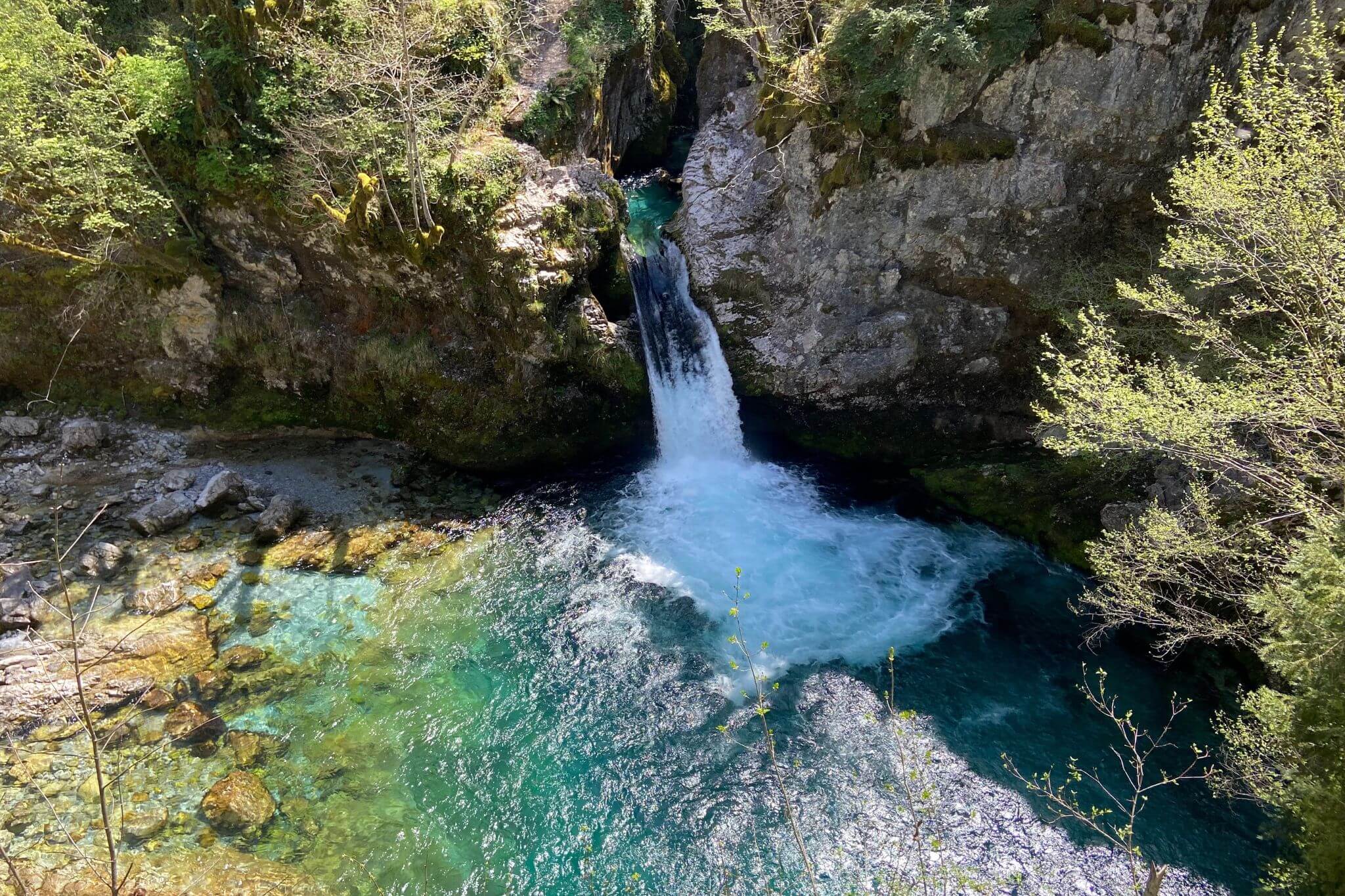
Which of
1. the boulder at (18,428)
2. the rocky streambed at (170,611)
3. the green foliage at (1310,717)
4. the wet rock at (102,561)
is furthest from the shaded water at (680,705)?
the boulder at (18,428)

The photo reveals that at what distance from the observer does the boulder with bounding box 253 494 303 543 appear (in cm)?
1293

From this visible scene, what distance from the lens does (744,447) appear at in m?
16.0

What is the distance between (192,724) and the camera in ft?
31.8

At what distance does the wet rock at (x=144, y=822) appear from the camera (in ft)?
27.1

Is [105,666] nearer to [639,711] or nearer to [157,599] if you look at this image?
[157,599]

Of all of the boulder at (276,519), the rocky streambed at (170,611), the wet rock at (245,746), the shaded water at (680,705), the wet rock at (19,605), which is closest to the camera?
the rocky streambed at (170,611)

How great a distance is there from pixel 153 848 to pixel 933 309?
15.8 m

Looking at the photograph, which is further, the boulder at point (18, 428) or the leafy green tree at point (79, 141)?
the boulder at point (18, 428)

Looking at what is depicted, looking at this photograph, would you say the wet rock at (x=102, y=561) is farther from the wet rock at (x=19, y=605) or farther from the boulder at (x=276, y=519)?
the boulder at (x=276, y=519)

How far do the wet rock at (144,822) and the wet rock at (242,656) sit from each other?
246 cm

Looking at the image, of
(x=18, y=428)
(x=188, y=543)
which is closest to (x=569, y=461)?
(x=188, y=543)

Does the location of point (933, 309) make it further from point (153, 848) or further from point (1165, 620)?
point (153, 848)

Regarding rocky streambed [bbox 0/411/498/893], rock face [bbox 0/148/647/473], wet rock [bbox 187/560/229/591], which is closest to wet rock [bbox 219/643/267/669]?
rocky streambed [bbox 0/411/498/893]

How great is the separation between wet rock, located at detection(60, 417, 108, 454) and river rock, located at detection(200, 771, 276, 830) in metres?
9.14
